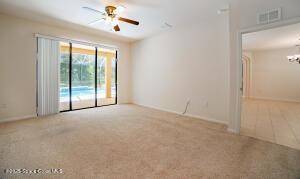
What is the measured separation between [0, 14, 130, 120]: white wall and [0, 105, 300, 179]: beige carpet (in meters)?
0.63

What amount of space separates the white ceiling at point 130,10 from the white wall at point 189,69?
46cm

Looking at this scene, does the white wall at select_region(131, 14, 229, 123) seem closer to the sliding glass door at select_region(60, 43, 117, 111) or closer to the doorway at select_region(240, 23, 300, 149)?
the doorway at select_region(240, 23, 300, 149)

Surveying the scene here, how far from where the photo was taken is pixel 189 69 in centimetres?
441

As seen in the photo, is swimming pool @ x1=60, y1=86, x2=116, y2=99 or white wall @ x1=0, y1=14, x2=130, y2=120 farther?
swimming pool @ x1=60, y1=86, x2=116, y2=99

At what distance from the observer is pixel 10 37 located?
3.75 meters

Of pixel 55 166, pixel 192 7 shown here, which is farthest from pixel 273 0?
pixel 55 166

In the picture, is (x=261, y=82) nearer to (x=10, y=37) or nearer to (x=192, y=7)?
(x=192, y=7)

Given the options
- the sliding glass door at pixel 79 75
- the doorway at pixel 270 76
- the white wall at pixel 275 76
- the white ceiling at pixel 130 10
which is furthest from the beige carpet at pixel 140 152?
the white wall at pixel 275 76

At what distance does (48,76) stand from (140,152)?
12.4ft

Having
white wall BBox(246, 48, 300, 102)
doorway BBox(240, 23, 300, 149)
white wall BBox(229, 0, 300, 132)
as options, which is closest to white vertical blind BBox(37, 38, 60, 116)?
white wall BBox(229, 0, 300, 132)

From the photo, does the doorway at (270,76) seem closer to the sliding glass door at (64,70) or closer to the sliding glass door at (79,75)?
the sliding glass door at (79,75)

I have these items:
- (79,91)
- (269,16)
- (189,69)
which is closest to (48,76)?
(79,91)

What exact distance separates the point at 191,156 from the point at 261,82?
6.39 metres

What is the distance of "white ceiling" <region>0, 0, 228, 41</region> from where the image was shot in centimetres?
306
